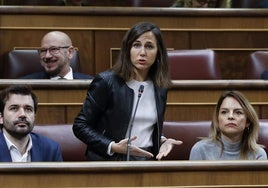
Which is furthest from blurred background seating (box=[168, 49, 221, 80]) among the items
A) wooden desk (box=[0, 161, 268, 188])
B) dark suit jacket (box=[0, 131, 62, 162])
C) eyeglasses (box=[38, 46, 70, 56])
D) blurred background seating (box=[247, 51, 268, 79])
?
wooden desk (box=[0, 161, 268, 188])

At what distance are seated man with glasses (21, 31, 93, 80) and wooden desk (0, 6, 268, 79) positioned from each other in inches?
6.5

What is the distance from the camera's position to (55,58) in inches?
65.7

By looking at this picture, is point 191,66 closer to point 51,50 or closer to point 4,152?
point 51,50

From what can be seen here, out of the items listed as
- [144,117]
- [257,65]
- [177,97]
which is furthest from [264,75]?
[144,117]

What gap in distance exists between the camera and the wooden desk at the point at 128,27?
184 centimetres

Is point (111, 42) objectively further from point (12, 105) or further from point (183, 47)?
point (12, 105)

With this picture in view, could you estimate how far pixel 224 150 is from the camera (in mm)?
1385

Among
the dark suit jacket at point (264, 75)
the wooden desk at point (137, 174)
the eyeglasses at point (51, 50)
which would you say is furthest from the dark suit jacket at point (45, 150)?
the dark suit jacket at point (264, 75)

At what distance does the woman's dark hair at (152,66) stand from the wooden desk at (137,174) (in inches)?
9.5

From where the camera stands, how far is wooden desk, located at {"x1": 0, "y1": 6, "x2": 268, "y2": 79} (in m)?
1.84

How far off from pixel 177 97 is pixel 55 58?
10.1 inches

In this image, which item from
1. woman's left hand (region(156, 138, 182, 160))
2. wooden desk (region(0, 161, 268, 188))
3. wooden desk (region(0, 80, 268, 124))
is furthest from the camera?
wooden desk (region(0, 80, 268, 124))

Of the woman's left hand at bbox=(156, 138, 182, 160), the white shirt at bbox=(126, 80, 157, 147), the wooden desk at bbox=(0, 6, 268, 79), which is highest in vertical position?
the wooden desk at bbox=(0, 6, 268, 79)

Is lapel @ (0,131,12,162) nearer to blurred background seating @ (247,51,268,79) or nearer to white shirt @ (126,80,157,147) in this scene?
white shirt @ (126,80,157,147)
